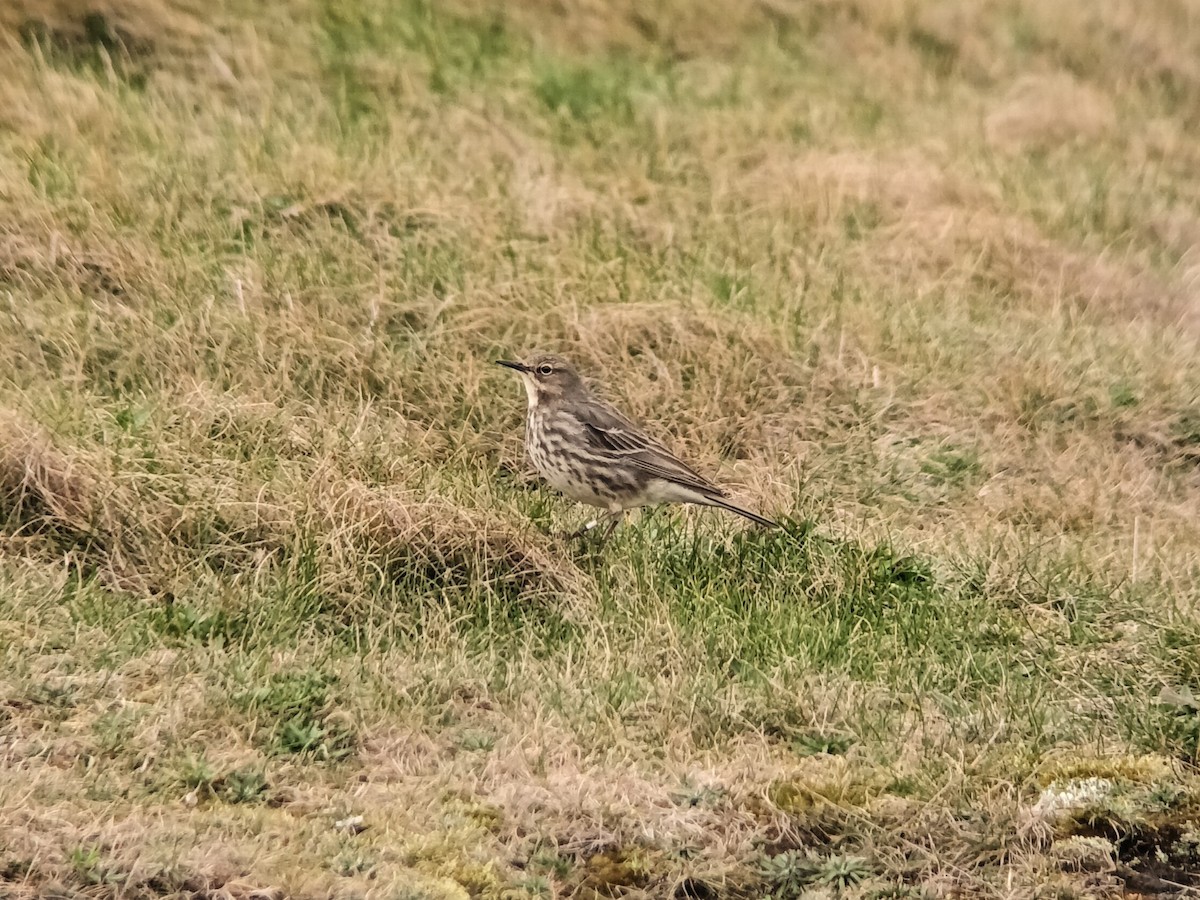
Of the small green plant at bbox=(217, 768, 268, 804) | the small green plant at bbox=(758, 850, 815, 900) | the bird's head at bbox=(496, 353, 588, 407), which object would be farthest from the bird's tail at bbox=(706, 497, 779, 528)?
the small green plant at bbox=(217, 768, 268, 804)

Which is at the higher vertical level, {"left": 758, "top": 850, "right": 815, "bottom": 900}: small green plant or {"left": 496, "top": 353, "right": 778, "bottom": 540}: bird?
{"left": 758, "top": 850, "right": 815, "bottom": 900}: small green plant

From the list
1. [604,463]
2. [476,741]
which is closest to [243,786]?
[476,741]

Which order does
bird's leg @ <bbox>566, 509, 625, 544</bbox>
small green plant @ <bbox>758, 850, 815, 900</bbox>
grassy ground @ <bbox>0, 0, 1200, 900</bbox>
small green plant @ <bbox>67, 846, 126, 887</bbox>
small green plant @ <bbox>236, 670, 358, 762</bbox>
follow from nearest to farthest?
1. small green plant @ <bbox>67, 846, 126, 887</bbox>
2. small green plant @ <bbox>758, 850, 815, 900</bbox>
3. grassy ground @ <bbox>0, 0, 1200, 900</bbox>
4. small green plant @ <bbox>236, 670, 358, 762</bbox>
5. bird's leg @ <bbox>566, 509, 625, 544</bbox>

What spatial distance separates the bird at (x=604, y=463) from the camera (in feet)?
25.2

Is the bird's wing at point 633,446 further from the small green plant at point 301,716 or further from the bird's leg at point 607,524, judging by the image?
the small green plant at point 301,716

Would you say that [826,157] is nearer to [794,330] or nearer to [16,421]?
[794,330]

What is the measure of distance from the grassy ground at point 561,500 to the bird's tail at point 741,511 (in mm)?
69

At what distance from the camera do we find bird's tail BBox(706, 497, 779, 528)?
7527 mm

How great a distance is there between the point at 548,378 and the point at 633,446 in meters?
0.57

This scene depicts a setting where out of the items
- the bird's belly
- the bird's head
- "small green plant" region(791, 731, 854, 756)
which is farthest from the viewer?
the bird's head

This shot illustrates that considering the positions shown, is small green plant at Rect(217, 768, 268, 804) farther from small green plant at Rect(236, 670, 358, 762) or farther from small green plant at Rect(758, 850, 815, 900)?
small green plant at Rect(758, 850, 815, 900)

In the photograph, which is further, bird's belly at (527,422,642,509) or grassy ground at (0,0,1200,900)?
bird's belly at (527,422,642,509)

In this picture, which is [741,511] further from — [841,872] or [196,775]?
[196,775]

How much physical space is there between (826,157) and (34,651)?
689 centimetres
